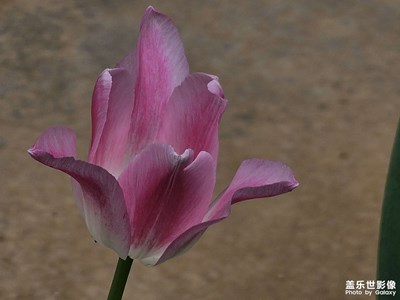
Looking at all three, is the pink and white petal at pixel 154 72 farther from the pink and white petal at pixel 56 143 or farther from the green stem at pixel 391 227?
the green stem at pixel 391 227

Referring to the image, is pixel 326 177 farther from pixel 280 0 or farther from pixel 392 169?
pixel 392 169

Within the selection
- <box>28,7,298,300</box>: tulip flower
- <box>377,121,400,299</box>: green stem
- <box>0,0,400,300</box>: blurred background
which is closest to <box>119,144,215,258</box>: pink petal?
<box>28,7,298,300</box>: tulip flower

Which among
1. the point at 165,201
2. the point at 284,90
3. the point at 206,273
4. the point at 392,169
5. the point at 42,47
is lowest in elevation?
the point at 206,273

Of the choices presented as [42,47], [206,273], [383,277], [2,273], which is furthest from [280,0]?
[383,277]

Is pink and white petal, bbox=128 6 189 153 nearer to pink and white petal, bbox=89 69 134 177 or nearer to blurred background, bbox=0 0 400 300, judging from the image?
pink and white petal, bbox=89 69 134 177

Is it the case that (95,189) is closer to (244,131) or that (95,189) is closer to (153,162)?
(153,162)

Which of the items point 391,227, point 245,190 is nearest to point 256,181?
point 245,190
